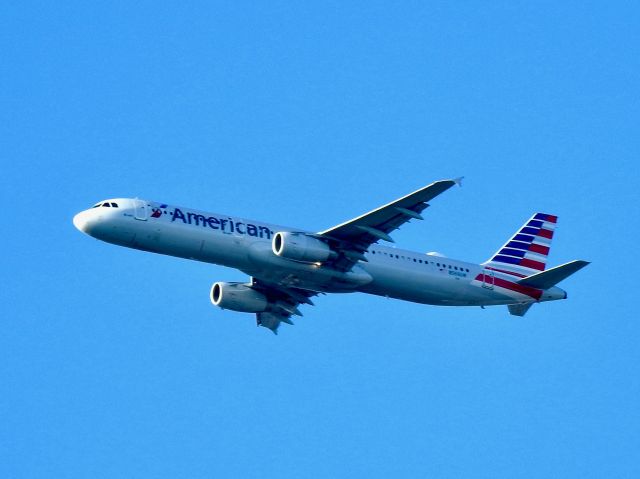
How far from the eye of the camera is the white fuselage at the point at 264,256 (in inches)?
2488

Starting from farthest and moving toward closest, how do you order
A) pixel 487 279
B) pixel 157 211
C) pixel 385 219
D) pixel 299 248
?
pixel 487 279
pixel 157 211
pixel 299 248
pixel 385 219

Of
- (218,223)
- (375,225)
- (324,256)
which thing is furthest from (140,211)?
(375,225)

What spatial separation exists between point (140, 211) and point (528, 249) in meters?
26.5

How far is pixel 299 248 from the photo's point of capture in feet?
208

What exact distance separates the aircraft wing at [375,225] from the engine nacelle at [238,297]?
376 inches

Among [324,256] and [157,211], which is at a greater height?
[157,211]

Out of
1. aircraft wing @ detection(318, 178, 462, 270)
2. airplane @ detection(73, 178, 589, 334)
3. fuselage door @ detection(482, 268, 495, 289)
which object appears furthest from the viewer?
fuselage door @ detection(482, 268, 495, 289)

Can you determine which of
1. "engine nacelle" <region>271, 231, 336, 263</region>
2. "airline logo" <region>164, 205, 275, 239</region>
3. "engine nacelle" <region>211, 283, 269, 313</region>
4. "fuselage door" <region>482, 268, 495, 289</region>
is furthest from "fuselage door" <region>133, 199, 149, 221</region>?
"fuselage door" <region>482, 268, 495, 289</region>

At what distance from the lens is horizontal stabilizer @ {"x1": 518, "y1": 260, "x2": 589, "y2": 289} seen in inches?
2616

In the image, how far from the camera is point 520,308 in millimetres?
71875

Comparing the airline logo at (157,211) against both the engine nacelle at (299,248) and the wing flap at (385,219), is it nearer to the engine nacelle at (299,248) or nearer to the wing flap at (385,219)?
the engine nacelle at (299,248)

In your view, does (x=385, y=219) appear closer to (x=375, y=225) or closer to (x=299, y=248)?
(x=375, y=225)

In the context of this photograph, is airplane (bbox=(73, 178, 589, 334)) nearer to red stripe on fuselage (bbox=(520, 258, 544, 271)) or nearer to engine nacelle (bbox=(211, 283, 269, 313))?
engine nacelle (bbox=(211, 283, 269, 313))

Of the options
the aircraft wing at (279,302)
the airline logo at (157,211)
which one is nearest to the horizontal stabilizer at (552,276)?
the aircraft wing at (279,302)
